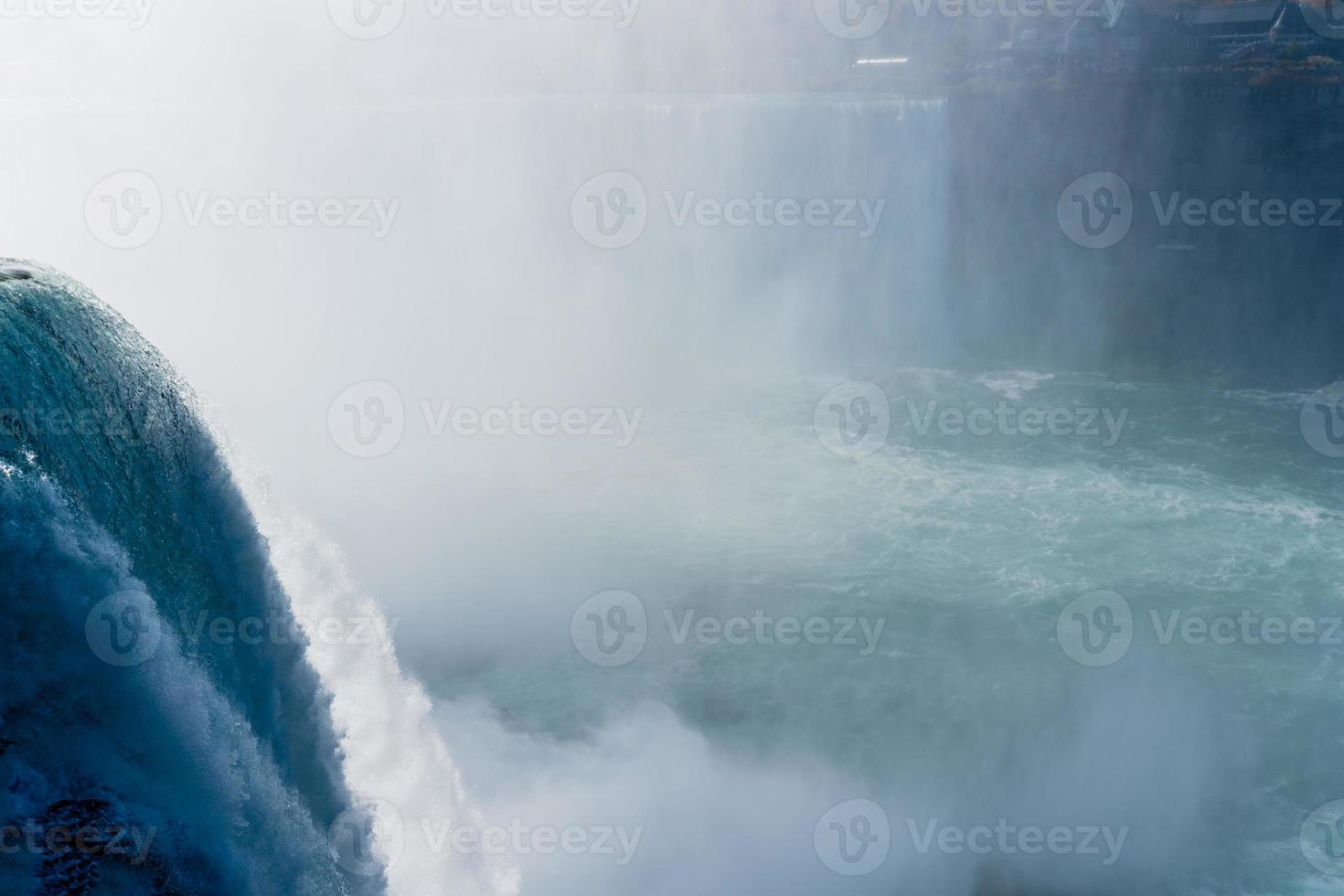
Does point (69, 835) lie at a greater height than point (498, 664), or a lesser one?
greater

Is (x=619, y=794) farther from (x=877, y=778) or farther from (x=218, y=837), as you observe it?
(x=218, y=837)

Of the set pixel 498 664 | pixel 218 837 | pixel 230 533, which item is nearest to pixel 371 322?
pixel 498 664
